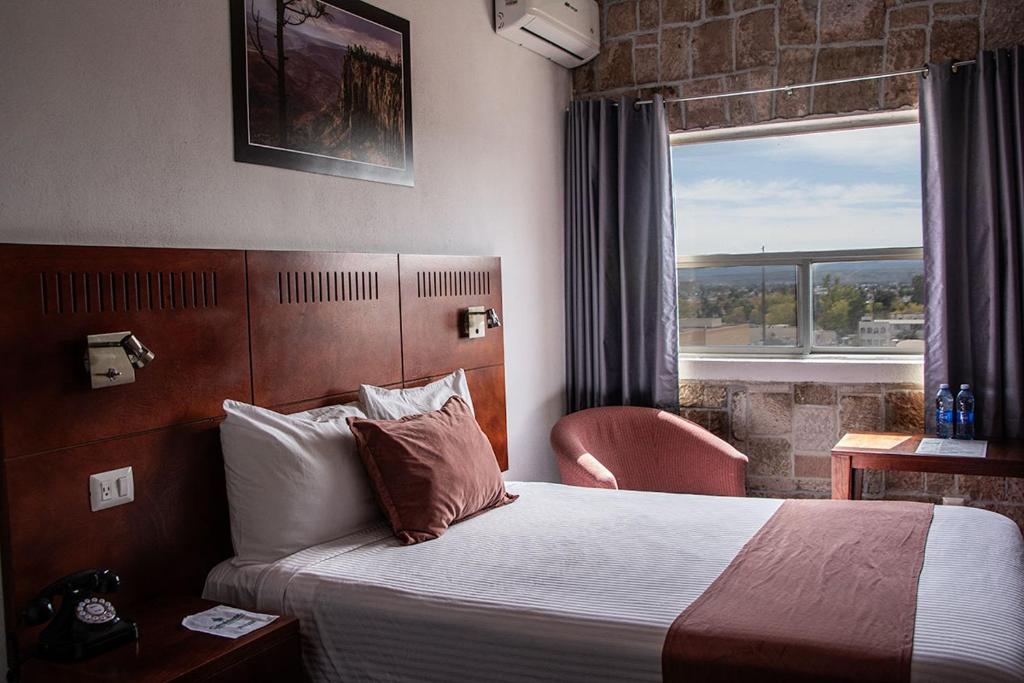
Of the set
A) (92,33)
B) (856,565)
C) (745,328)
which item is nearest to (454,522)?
(856,565)

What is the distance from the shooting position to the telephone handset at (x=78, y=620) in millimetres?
1838

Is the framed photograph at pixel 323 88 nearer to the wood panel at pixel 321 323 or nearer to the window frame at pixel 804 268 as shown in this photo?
the wood panel at pixel 321 323

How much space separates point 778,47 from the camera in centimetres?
404

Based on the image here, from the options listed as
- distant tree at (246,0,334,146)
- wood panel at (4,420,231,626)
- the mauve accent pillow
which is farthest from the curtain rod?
wood panel at (4,420,231,626)

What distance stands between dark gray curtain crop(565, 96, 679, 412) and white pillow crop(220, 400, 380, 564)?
2.15 m

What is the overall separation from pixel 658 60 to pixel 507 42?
812mm

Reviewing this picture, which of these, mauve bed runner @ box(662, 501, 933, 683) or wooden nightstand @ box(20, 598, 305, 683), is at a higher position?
mauve bed runner @ box(662, 501, 933, 683)

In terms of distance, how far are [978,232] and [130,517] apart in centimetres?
339

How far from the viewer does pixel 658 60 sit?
4.29 m

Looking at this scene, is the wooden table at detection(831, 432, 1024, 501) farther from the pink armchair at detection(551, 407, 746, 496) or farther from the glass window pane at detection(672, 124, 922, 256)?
the glass window pane at detection(672, 124, 922, 256)

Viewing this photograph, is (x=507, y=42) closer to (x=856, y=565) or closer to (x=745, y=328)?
(x=745, y=328)

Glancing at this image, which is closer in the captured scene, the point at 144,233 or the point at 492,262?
the point at 144,233

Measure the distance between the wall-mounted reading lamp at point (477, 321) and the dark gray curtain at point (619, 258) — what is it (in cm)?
88

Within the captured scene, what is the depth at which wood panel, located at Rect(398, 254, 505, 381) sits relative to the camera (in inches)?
125
